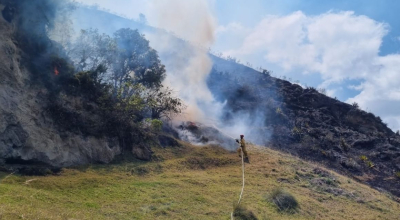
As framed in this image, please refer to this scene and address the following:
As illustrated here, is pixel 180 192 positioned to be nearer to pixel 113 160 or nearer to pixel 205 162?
pixel 113 160

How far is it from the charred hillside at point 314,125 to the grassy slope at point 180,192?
1083cm

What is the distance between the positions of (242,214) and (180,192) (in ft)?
11.6

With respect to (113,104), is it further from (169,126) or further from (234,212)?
(234,212)

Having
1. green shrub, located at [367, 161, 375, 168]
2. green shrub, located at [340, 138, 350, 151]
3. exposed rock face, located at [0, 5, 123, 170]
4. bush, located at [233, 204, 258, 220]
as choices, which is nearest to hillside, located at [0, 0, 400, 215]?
exposed rock face, located at [0, 5, 123, 170]

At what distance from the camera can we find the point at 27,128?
1634 centimetres

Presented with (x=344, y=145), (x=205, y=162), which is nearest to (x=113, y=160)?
(x=205, y=162)

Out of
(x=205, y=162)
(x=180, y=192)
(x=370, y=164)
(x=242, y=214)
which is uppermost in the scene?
(x=370, y=164)

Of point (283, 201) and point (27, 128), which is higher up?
point (27, 128)

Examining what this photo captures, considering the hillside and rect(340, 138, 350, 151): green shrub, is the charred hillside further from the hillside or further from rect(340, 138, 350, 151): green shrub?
the hillside

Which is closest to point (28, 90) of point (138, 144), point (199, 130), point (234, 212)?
point (138, 144)

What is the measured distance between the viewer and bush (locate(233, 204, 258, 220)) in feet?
44.5

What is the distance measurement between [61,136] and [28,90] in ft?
9.78

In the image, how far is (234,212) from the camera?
13875 millimetres

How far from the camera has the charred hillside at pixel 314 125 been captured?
3400 centimetres
